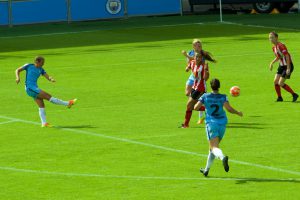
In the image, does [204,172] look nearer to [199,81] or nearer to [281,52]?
[199,81]

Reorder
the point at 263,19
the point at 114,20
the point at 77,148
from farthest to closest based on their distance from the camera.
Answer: the point at 114,20 → the point at 263,19 → the point at 77,148

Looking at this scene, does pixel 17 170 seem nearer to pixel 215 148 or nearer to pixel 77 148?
pixel 77 148

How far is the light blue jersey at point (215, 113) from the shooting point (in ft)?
63.5

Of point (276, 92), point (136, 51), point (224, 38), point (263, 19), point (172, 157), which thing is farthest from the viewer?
point (263, 19)

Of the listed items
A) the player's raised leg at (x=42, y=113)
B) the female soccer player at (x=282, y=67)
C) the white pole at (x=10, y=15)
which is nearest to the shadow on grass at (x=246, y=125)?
the female soccer player at (x=282, y=67)

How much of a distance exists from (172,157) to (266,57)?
22.0 meters

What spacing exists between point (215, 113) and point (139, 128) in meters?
7.23

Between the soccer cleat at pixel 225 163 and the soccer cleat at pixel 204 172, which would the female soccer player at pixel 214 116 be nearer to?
the soccer cleat at pixel 204 172

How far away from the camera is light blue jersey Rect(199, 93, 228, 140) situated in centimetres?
1934

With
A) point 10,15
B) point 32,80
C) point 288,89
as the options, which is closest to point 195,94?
point 32,80

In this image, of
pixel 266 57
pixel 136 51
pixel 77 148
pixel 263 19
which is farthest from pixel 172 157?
pixel 263 19

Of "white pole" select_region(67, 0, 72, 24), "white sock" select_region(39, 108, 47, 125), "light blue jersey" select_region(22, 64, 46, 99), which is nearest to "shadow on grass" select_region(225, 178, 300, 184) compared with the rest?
"white sock" select_region(39, 108, 47, 125)

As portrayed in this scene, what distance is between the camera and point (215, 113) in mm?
19391

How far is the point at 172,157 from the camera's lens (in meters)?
22.1
